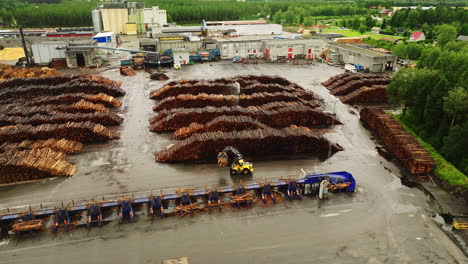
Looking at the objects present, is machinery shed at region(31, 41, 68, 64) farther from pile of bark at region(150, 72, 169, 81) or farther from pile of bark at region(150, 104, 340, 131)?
pile of bark at region(150, 104, 340, 131)

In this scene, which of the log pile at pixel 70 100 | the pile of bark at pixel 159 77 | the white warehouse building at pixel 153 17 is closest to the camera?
the log pile at pixel 70 100

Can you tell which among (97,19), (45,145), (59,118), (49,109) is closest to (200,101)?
(59,118)

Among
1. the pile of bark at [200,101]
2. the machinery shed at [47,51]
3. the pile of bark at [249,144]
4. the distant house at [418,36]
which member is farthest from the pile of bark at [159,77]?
the distant house at [418,36]

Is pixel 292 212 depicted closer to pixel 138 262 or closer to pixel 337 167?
pixel 337 167

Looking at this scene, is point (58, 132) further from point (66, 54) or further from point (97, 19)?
point (97, 19)

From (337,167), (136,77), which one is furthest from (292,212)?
(136,77)

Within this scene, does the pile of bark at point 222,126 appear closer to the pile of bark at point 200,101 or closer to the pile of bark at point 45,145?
the pile of bark at point 200,101

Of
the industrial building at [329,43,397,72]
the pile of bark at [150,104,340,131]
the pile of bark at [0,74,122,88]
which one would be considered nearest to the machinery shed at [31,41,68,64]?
the pile of bark at [0,74,122,88]
